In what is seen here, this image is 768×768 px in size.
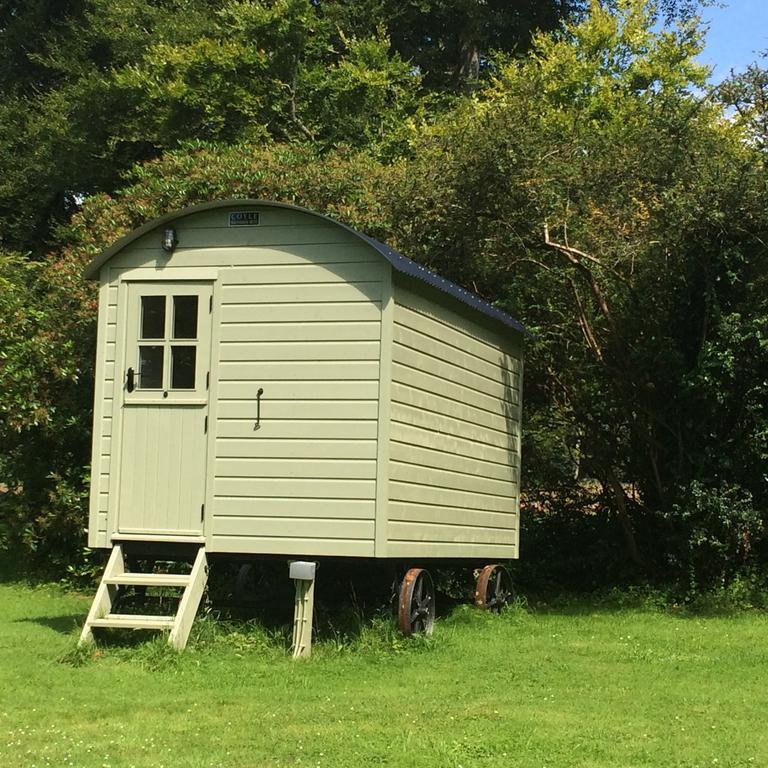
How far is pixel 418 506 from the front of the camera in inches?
326

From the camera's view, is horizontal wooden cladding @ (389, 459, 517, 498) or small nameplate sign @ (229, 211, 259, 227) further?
small nameplate sign @ (229, 211, 259, 227)

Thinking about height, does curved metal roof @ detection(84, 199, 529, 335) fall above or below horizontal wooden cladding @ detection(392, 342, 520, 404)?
above

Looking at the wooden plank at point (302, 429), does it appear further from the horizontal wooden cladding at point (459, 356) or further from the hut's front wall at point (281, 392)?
the horizontal wooden cladding at point (459, 356)

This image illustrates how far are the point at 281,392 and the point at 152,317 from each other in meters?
1.28

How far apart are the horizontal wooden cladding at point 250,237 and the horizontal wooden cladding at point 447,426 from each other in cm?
134

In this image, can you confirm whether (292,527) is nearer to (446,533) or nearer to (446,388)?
(446,533)

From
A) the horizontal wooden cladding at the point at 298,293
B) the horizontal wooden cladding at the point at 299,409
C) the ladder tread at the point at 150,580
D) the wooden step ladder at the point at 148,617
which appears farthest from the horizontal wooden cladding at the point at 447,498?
the ladder tread at the point at 150,580

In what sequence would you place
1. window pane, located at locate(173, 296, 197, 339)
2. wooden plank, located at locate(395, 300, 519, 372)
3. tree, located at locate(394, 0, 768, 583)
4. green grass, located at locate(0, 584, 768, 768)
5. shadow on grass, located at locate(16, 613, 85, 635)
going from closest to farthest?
green grass, located at locate(0, 584, 768, 768) → wooden plank, located at locate(395, 300, 519, 372) → window pane, located at locate(173, 296, 197, 339) → shadow on grass, located at locate(16, 613, 85, 635) → tree, located at locate(394, 0, 768, 583)

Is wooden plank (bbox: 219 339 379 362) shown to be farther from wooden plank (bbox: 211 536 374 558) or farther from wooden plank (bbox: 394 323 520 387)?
wooden plank (bbox: 211 536 374 558)

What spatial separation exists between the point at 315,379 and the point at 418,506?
4.35 ft

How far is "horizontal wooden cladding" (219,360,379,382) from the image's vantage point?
7871mm

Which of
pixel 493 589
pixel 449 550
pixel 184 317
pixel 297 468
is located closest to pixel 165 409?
pixel 184 317

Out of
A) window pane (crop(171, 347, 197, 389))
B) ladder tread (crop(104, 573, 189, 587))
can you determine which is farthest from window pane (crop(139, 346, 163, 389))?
ladder tread (crop(104, 573, 189, 587))

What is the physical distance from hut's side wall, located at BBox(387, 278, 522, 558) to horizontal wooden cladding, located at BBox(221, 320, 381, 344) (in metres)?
0.23
